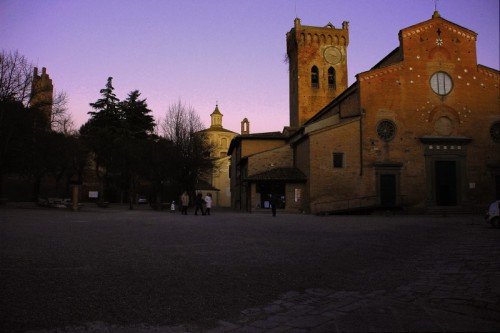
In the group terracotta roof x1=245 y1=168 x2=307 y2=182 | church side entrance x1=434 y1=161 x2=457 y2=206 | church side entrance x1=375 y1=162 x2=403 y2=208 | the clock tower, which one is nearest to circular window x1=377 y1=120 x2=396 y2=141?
church side entrance x1=375 y1=162 x2=403 y2=208

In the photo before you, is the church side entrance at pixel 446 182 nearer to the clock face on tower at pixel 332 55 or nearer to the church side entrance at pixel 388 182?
the church side entrance at pixel 388 182

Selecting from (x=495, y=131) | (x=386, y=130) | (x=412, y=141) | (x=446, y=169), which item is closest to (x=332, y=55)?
(x=386, y=130)

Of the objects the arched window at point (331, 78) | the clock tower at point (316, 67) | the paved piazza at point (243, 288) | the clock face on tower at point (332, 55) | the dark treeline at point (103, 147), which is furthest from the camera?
the clock face on tower at point (332, 55)

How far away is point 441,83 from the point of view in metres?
30.8

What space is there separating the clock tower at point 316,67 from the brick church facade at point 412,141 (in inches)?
520

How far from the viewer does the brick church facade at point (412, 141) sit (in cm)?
2920

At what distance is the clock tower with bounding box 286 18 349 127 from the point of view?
148ft

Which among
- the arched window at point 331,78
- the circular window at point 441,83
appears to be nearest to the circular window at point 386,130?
the circular window at point 441,83

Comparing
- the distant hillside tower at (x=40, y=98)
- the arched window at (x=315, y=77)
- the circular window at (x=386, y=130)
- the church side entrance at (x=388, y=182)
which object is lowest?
the church side entrance at (x=388, y=182)

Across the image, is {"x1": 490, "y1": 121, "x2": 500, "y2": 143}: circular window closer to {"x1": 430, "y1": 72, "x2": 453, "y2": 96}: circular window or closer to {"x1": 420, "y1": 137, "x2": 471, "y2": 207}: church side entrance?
{"x1": 420, "y1": 137, "x2": 471, "y2": 207}: church side entrance

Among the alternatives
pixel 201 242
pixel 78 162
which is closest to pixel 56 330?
pixel 201 242

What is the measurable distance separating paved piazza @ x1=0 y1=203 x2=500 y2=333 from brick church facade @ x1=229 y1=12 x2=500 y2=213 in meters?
19.8

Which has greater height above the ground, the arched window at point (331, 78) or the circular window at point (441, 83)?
the arched window at point (331, 78)

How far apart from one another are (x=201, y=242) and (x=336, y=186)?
66.5 feet
